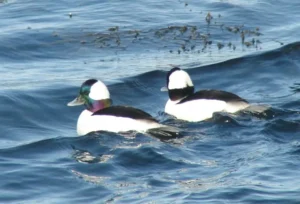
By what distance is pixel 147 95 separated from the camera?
18.4 metres

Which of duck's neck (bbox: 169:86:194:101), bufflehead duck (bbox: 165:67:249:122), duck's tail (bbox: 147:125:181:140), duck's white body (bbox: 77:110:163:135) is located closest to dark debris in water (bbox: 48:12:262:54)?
duck's neck (bbox: 169:86:194:101)

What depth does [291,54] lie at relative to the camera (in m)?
20.2

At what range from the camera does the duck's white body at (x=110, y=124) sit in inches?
595

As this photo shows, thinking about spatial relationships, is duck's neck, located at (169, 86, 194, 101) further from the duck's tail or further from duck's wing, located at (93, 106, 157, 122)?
the duck's tail

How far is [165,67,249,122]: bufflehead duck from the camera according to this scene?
15992 mm

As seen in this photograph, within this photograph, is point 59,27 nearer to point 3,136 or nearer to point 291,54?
point 291,54

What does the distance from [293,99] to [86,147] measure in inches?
156

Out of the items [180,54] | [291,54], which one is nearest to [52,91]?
[180,54]

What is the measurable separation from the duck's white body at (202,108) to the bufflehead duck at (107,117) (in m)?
1.11

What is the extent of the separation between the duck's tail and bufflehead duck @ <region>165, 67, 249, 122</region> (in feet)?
3.57

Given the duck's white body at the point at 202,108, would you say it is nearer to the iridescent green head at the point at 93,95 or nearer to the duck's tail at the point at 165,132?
the duck's tail at the point at 165,132

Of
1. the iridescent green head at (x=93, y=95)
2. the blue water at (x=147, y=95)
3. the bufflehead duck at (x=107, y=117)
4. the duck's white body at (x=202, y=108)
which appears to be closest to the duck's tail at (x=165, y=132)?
the bufflehead duck at (x=107, y=117)

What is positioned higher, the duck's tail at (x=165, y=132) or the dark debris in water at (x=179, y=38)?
the dark debris in water at (x=179, y=38)

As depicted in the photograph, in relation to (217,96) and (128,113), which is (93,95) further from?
(217,96)
